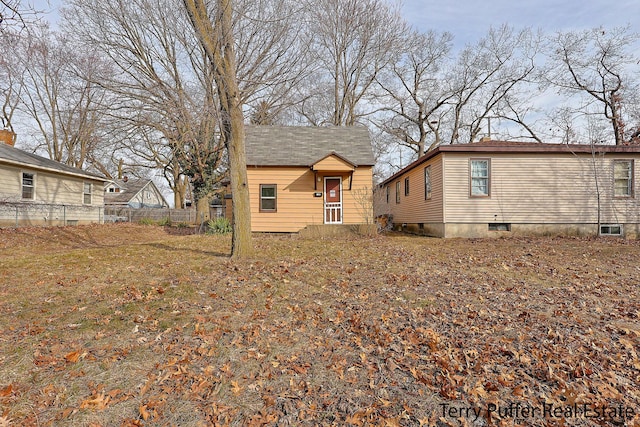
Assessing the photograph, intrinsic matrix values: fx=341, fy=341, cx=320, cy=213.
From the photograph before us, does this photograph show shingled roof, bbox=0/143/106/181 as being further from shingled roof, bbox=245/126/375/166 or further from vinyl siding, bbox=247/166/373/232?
vinyl siding, bbox=247/166/373/232

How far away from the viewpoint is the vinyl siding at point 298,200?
13867mm

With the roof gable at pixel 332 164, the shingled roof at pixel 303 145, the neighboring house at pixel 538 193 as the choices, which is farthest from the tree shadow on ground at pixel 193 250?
the neighboring house at pixel 538 193

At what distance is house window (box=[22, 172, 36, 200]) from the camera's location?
1580 centimetres

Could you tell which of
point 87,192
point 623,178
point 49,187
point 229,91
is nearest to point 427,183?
point 623,178

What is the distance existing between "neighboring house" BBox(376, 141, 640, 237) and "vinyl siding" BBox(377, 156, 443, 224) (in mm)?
286

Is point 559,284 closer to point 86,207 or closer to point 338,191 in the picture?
point 338,191

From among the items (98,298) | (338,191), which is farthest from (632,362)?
(338,191)

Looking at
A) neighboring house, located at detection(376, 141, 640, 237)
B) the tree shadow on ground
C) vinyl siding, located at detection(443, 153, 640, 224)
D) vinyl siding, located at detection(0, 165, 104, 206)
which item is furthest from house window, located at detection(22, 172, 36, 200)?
vinyl siding, located at detection(443, 153, 640, 224)

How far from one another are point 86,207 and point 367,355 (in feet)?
70.3

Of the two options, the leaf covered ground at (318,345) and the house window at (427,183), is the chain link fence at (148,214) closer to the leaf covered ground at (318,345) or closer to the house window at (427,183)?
the house window at (427,183)

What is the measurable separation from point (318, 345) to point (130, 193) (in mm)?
45530

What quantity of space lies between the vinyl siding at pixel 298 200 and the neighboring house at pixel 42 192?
10336 millimetres

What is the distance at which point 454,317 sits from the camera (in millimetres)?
4250

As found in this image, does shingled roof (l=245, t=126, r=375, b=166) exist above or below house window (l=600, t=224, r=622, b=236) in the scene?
above
